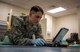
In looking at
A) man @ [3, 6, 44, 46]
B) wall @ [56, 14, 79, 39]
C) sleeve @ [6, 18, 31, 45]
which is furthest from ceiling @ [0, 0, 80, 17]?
sleeve @ [6, 18, 31, 45]

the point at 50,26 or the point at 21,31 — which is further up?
the point at 50,26

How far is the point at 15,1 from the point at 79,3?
2.99 metres

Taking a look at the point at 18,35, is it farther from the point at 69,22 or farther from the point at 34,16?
the point at 69,22

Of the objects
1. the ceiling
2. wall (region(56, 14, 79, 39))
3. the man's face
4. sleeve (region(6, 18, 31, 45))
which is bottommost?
sleeve (region(6, 18, 31, 45))

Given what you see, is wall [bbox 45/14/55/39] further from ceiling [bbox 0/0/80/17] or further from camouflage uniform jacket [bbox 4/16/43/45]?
camouflage uniform jacket [bbox 4/16/43/45]

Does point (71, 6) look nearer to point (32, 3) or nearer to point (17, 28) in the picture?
point (32, 3)

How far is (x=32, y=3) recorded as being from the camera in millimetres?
6109

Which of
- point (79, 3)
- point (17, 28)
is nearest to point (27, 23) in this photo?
point (17, 28)

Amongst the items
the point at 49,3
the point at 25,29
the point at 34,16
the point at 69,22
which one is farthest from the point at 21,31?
the point at 69,22

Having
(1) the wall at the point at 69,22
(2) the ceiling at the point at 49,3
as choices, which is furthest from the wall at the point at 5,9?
(1) the wall at the point at 69,22

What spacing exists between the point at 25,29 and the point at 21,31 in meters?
0.08

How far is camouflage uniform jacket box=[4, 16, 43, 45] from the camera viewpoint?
1.53 meters

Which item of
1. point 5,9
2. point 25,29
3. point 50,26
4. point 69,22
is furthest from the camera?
point 50,26

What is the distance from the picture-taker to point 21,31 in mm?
1624
